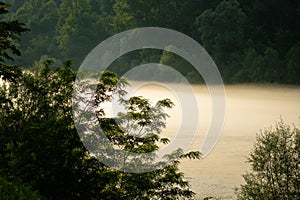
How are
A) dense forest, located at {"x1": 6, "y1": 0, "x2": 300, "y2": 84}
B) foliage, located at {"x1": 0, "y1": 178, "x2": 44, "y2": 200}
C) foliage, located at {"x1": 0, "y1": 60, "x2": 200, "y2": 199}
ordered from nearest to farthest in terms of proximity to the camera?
foliage, located at {"x1": 0, "y1": 178, "x2": 44, "y2": 200} → foliage, located at {"x1": 0, "y1": 60, "x2": 200, "y2": 199} → dense forest, located at {"x1": 6, "y1": 0, "x2": 300, "y2": 84}

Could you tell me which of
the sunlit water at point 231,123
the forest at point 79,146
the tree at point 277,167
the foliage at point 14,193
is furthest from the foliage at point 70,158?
the sunlit water at point 231,123

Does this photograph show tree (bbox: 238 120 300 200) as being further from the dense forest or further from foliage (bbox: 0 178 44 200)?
the dense forest

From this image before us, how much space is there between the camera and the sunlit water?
182 ft

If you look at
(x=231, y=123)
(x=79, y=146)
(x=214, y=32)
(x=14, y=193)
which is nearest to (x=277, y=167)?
(x=79, y=146)

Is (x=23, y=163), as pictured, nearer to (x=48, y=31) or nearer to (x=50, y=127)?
(x=50, y=127)

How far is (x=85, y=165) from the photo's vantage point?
26.6 meters

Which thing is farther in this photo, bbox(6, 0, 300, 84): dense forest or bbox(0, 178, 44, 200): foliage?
bbox(6, 0, 300, 84): dense forest

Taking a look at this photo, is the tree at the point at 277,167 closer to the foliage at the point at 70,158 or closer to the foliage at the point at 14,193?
the foliage at the point at 70,158

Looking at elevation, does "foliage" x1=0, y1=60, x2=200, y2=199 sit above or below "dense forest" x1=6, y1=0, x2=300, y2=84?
below

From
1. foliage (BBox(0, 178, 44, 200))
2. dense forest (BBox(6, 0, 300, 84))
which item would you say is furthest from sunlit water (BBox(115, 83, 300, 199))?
foliage (BBox(0, 178, 44, 200))

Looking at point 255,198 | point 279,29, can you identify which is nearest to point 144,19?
point 279,29

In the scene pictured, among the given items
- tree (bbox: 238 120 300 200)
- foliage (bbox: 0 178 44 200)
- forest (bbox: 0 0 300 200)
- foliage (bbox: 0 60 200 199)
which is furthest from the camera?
tree (bbox: 238 120 300 200)

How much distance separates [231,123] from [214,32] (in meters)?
20.8

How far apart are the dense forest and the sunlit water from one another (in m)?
5.61
